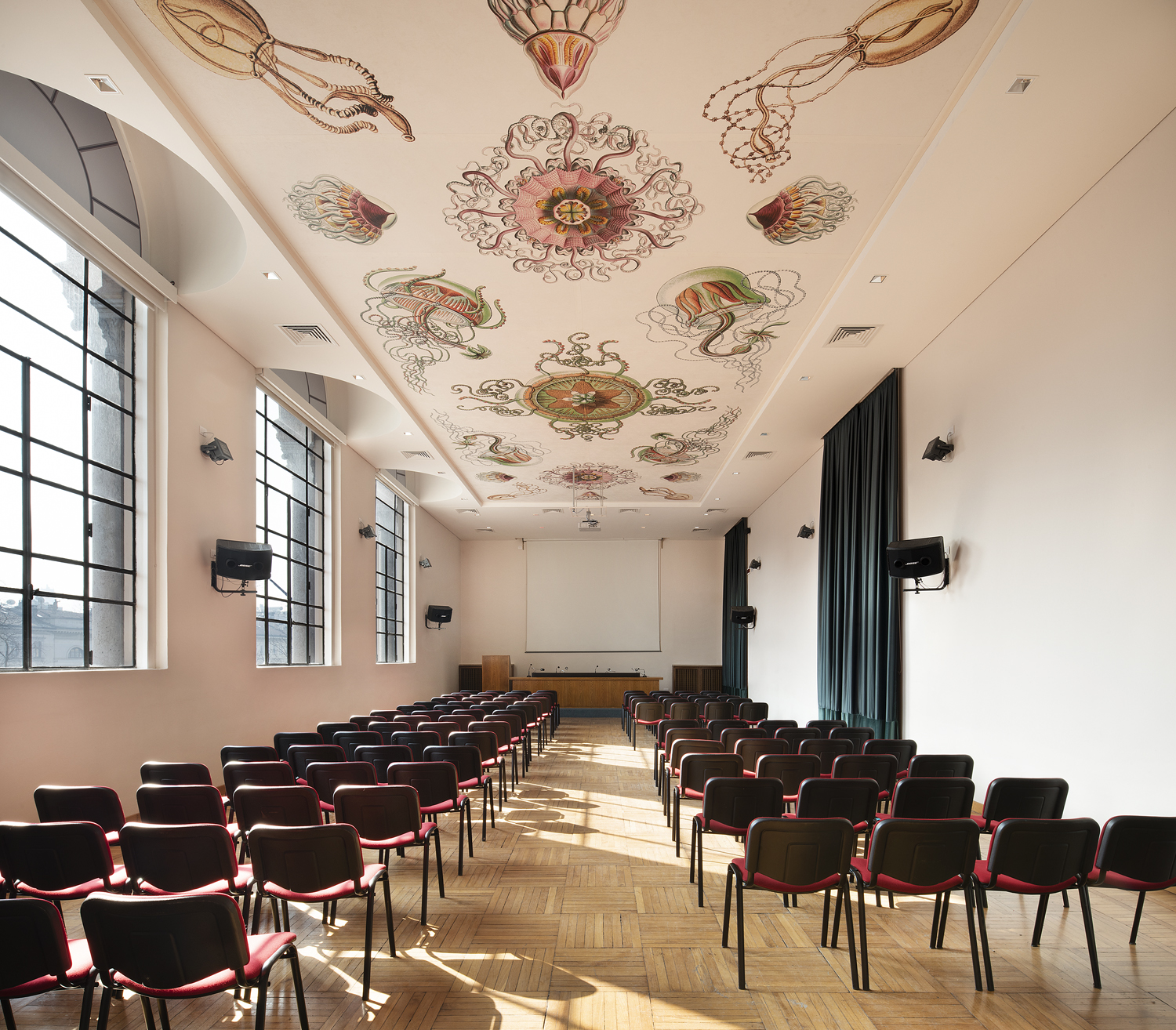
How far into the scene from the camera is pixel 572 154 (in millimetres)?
5211

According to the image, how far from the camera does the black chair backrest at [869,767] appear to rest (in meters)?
5.54

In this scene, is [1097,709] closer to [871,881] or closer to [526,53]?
[871,881]

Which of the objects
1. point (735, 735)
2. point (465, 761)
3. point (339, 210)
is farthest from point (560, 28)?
point (735, 735)

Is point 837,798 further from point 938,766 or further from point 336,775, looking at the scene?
point 336,775

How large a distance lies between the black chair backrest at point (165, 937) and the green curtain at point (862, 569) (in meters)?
8.14

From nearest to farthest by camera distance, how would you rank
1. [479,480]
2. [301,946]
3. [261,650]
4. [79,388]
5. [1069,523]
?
[301,946]
[1069,523]
[79,388]
[261,650]
[479,480]

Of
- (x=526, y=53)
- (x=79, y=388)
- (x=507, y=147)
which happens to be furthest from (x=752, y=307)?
(x=79, y=388)

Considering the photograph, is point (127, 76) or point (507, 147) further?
point (507, 147)

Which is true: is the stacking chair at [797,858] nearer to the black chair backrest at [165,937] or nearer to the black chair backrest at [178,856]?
the black chair backrest at [165,937]

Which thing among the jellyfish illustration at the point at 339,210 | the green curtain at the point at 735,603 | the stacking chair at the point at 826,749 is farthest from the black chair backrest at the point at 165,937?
the green curtain at the point at 735,603

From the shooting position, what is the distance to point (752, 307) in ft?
24.8

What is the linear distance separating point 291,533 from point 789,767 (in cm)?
781

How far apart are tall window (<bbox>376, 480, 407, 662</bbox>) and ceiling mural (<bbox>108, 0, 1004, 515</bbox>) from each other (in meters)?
6.78

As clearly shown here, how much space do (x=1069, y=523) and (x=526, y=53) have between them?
4915 mm
